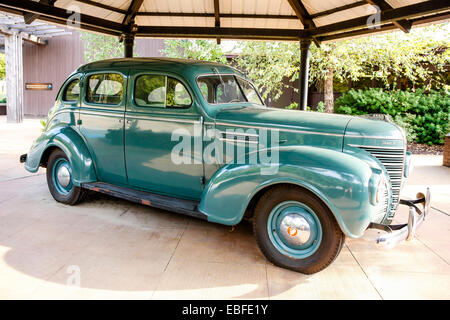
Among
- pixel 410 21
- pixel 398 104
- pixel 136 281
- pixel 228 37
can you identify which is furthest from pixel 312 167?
pixel 398 104

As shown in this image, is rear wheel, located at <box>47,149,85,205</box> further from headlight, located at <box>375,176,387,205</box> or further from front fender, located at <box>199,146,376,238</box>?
headlight, located at <box>375,176,387,205</box>

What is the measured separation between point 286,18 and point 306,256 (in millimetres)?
5447

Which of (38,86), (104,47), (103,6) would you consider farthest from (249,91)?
(38,86)

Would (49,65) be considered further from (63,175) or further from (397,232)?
(397,232)

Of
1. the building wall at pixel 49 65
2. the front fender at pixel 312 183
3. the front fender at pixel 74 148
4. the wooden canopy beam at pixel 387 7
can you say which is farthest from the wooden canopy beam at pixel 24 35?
the front fender at pixel 312 183

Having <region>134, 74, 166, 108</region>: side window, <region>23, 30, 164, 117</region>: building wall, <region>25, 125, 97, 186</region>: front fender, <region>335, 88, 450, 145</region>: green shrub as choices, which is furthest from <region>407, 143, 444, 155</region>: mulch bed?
<region>23, 30, 164, 117</region>: building wall

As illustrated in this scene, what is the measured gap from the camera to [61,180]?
17.3 feet

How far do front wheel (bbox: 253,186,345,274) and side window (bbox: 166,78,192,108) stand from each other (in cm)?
146

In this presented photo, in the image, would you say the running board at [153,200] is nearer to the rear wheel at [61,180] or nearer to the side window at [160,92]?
the rear wheel at [61,180]

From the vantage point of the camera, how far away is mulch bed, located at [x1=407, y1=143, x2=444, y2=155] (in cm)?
1127

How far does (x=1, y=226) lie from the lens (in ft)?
14.3

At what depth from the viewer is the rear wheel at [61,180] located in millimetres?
5180

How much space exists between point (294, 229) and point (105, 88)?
10.4 feet

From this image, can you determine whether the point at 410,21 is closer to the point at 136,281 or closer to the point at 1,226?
the point at 136,281
